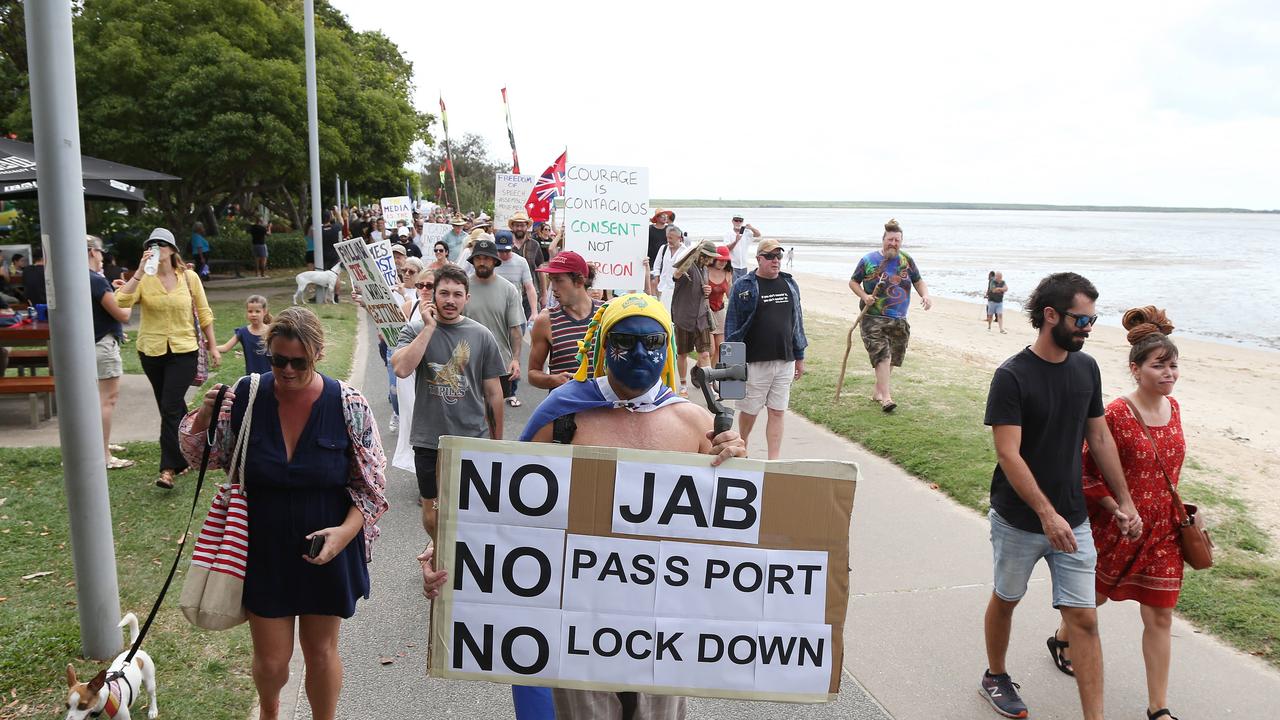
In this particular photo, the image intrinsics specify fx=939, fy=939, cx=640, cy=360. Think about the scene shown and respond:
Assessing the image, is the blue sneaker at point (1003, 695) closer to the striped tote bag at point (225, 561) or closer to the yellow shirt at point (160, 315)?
the striped tote bag at point (225, 561)

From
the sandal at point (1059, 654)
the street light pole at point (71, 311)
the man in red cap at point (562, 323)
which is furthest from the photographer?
the man in red cap at point (562, 323)

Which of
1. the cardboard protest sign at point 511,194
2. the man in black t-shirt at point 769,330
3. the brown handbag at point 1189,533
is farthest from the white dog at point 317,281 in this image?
the brown handbag at point 1189,533

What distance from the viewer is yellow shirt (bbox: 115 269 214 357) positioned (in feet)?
24.2

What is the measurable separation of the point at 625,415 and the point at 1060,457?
6.91ft

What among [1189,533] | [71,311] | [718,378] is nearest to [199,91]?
[71,311]

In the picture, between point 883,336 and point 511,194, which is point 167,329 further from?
point 511,194

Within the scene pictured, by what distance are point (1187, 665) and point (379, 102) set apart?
2448 centimetres

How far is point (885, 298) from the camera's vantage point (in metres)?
10.6

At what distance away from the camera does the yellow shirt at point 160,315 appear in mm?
7379

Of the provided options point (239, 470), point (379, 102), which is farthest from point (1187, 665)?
point (379, 102)

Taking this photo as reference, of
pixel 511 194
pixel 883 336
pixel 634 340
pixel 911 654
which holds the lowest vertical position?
pixel 911 654

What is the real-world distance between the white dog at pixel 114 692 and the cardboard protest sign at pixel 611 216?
8575mm

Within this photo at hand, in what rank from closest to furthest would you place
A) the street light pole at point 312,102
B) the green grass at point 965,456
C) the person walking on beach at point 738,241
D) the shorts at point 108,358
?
the green grass at point 965,456 → the shorts at point 108,358 → the person walking on beach at point 738,241 → the street light pole at point 312,102

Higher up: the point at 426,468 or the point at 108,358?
the point at 108,358
